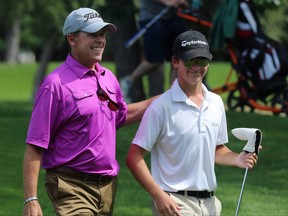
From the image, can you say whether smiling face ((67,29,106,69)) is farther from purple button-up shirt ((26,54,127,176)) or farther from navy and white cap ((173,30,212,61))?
navy and white cap ((173,30,212,61))

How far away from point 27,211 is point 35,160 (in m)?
0.28

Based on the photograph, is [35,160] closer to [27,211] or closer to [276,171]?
[27,211]

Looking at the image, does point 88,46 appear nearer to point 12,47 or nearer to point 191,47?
point 191,47

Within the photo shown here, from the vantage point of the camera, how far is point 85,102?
494cm

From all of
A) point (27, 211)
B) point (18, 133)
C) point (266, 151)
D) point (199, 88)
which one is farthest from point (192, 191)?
point (18, 133)

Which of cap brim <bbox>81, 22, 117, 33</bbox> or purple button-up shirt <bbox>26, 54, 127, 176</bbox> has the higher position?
cap brim <bbox>81, 22, 117, 33</bbox>

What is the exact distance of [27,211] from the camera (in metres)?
4.83

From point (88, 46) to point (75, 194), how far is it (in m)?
0.81

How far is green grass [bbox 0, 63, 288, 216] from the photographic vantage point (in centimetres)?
781

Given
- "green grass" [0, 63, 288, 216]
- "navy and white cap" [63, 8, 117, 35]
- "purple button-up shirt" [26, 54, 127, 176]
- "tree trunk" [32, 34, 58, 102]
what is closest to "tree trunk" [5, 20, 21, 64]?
"tree trunk" [32, 34, 58, 102]

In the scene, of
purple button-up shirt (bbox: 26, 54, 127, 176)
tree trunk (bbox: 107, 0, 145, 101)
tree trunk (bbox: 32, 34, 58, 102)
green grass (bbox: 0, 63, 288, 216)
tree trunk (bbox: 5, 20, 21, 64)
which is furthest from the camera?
tree trunk (bbox: 5, 20, 21, 64)

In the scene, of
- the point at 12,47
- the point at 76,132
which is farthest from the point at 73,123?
the point at 12,47

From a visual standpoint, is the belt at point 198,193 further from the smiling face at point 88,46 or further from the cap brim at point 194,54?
the smiling face at point 88,46

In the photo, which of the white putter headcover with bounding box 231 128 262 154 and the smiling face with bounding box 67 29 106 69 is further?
the smiling face with bounding box 67 29 106 69
